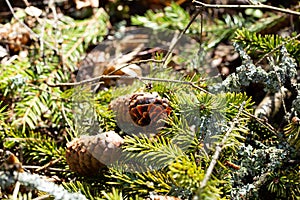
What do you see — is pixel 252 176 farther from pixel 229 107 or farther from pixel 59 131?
pixel 59 131

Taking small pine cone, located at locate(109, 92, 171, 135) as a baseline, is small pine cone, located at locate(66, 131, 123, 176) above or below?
below

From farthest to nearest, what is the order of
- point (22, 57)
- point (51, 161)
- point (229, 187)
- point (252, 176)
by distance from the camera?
point (22, 57)
point (51, 161)
point (252, 176)
point (229, 187)

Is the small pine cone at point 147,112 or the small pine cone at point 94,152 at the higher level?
the small pine cone at point 147,112

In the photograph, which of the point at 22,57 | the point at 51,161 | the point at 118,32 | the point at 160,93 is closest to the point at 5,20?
the point at 22,57
